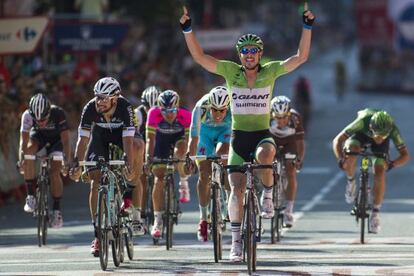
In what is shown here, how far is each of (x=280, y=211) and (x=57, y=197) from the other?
2618 mm

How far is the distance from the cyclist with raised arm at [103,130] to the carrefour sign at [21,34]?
1129 centimetres

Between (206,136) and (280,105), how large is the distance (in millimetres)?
1908

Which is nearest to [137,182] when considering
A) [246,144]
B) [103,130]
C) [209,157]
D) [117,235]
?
[209,157]

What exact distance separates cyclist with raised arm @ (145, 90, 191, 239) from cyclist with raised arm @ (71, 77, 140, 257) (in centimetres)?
206

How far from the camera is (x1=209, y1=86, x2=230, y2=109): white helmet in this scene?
17.3 m

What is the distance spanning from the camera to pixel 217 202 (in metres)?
16.7

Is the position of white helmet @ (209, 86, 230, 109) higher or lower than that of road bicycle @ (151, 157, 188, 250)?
higher

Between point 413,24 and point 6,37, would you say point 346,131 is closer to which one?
point 6,37

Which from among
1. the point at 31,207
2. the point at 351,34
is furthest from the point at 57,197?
the point at 351,34

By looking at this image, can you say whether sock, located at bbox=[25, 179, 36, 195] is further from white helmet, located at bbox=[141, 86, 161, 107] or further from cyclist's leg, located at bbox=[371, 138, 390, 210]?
cyclist's leg, located at bbox=[371, 138, 390, 210]

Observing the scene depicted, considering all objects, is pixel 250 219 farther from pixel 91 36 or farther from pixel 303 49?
pixel 91 36

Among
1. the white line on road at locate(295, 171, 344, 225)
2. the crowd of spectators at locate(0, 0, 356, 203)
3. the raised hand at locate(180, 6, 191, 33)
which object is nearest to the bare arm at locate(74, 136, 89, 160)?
the raised hand at locate(180, 6, 191, 33)

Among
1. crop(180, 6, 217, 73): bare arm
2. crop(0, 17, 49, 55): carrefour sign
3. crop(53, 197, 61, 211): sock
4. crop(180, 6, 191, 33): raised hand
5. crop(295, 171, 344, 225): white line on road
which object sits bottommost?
crop(295, 171, 344, 225): white line on road

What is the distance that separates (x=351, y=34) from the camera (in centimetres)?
12706
